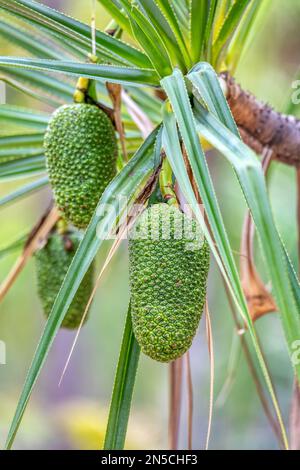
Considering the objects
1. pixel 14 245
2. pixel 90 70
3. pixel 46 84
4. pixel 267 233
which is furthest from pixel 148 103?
pixel 267 233

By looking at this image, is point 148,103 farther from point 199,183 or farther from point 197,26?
point 199,183

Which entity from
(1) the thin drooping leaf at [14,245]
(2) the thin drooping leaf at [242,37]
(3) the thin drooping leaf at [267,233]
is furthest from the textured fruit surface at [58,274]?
(3) the thin drooping leaf at [267,233]

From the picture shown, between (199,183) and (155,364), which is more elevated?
(155,364)

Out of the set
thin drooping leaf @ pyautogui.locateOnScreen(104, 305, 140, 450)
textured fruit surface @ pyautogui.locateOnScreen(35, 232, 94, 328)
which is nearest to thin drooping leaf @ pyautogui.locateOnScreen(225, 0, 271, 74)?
textured fruit surface @ pyautogui.locateOnScreen(35, 232, 94, 328)

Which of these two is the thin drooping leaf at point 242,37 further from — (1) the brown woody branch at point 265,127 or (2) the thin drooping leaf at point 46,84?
(2) the thin drooping leaf at point 46,84

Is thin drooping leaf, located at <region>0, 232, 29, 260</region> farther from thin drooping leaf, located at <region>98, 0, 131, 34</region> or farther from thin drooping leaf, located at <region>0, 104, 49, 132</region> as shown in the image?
thin drooping leaf, located at <region>98, 0, 131, 34</region>

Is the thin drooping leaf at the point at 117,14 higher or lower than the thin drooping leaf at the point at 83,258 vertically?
higher

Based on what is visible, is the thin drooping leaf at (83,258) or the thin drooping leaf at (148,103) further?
the thin drooping leaf at (148,103)
